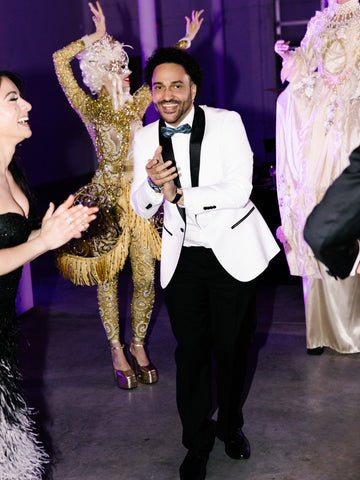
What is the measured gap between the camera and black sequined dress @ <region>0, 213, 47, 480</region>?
2023mm

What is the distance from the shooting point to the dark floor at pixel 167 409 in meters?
2.69

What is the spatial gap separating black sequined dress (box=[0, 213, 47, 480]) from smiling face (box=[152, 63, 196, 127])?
29.5 inches

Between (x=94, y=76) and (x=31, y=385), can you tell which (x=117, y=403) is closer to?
(x=31, y=385)

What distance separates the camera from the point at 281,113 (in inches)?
149

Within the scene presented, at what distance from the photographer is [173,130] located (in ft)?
8.20

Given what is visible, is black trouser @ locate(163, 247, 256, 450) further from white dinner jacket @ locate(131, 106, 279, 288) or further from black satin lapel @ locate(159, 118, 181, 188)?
black satin lapel @ locate(159, 118, 181, 188)

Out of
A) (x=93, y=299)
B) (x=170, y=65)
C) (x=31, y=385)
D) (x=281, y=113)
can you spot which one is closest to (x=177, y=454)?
(x=31, y=385)

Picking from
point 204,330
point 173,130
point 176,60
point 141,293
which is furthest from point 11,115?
point 141,293

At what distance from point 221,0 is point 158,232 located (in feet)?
33.9

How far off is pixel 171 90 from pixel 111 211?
3.81 feet

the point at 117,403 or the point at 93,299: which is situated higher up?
the point at 117,403

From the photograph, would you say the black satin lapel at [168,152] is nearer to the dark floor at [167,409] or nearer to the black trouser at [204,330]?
the black trouser at [204,330]

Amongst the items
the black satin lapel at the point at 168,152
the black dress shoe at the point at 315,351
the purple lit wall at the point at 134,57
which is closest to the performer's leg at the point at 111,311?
the black dress shoe at the point at 315,351

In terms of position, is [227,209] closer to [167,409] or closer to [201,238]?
[201,238]
